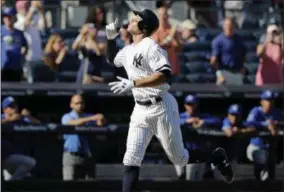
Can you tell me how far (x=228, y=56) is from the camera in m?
11.3

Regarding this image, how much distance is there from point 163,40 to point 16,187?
264 centimetres

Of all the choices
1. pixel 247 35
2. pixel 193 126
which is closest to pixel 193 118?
pixel 193 126

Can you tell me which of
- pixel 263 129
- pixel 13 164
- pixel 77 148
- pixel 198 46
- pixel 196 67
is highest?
pixel 198 46

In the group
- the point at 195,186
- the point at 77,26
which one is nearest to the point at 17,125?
the point at 195,186

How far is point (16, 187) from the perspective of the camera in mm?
10047

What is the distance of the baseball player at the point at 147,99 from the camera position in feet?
23.6

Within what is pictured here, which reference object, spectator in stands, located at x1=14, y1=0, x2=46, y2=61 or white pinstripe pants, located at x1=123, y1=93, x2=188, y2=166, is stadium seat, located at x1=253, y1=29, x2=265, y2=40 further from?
A: white pinstripe pants, located at x1=123, y1=93, x2=188, y2=166

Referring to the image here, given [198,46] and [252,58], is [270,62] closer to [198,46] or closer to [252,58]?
[252,58]

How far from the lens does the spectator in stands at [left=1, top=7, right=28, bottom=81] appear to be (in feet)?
35.4

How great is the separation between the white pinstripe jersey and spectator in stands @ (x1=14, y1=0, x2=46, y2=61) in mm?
4228

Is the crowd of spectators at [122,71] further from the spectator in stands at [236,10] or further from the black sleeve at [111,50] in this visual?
the black sleeve at [111,50]

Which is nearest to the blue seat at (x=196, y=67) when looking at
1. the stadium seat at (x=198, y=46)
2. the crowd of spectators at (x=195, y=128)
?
the stadium seat at (x=198, y=46)

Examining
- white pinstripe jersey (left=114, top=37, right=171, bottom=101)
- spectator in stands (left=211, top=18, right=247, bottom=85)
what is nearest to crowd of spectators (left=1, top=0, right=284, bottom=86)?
spectator in stands (left=211, top=18, right=247, bottom=85)

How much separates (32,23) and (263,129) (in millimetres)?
3376
